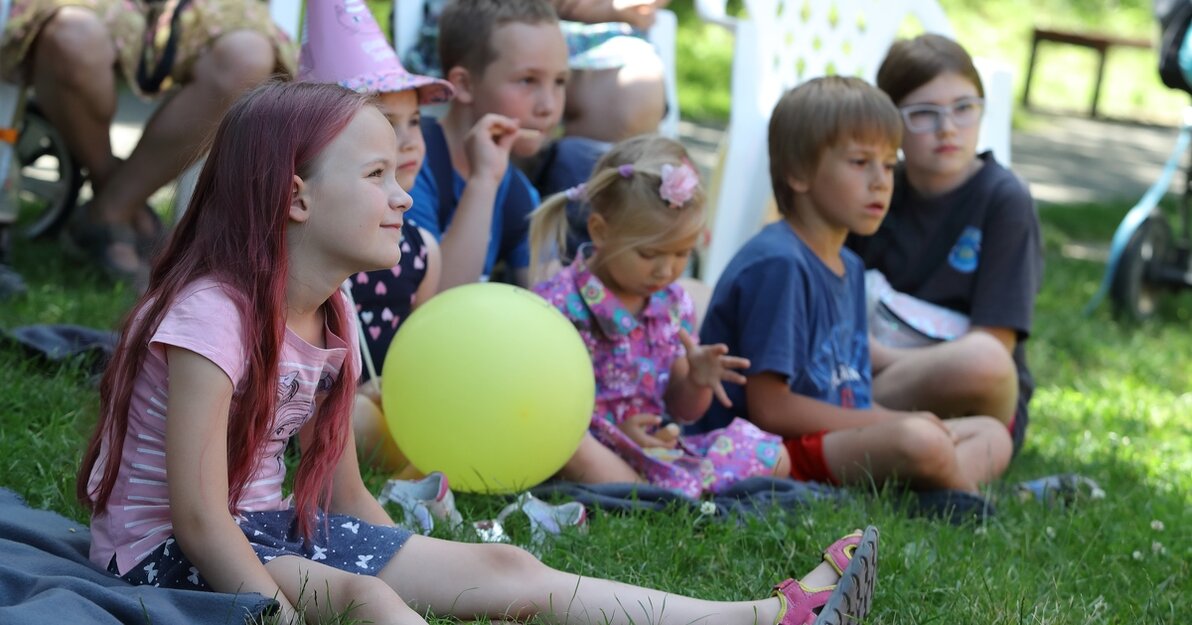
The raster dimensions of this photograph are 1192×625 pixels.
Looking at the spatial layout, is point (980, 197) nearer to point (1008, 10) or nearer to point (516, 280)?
point (516, 280)

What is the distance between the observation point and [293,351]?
2109 mm

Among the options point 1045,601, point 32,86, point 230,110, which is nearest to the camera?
point 230,110

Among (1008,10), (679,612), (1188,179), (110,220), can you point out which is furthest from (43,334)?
(1008,10)

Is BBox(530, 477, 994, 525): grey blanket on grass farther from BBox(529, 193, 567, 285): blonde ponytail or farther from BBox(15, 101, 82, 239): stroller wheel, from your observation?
BBox(15, 101, 82, 239): stroller wheel

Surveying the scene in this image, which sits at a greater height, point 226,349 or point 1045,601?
point 226,349

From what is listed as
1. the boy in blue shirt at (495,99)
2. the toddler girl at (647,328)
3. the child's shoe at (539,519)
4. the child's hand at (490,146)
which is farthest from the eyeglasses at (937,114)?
the child's shoe at (539,519)

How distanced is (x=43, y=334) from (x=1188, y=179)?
4658 mm

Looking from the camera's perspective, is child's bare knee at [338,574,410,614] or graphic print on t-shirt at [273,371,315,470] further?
graphic print on t-shirt at [273,371,315,470]

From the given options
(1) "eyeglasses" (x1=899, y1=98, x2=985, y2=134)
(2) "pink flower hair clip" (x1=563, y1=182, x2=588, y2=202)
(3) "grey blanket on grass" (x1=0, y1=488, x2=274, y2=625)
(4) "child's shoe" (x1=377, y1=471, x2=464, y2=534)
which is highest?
(1) "eyeglasses" (x1=899, y1=98, x2=985, y2=134)

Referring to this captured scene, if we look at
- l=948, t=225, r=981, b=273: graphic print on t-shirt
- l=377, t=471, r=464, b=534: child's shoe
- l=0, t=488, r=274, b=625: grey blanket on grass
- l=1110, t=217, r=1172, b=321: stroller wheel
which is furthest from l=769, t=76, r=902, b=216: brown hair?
l=1110, t=217, r=1172, b=321: stroller wheel

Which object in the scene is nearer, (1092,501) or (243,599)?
(243,599)

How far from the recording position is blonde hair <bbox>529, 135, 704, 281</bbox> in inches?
125

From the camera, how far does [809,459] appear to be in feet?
10.7

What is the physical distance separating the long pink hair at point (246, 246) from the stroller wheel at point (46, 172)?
110 inches
